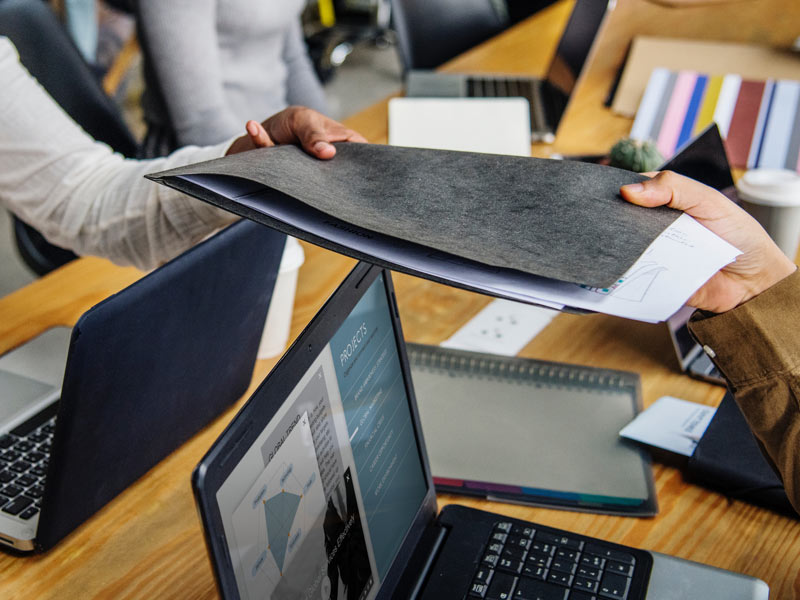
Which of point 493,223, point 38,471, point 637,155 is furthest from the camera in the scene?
point 637,155

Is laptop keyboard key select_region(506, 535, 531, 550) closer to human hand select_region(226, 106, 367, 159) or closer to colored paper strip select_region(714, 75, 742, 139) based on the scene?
human hand select_region(226, 106, 367, 159)

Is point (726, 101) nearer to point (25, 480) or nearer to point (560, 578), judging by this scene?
point (560, 578)

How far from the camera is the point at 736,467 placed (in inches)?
30.4

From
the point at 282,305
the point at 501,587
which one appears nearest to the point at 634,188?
the point at 501,587

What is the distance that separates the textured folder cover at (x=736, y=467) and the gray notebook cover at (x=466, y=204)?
0.33 meters

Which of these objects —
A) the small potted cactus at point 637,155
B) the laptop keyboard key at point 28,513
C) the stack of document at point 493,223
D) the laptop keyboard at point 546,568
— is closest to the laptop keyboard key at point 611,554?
the laptop keyboard at point 546,568

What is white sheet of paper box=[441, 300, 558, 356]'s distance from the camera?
983mm

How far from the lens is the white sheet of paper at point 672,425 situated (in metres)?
0.82

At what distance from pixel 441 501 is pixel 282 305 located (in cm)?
28

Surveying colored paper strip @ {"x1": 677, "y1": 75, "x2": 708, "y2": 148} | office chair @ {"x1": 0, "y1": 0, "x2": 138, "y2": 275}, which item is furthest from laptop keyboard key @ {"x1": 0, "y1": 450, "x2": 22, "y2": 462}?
colored paper strip @ {"x1": 677, "y1": 75, "x2": 708, "y2": 148}

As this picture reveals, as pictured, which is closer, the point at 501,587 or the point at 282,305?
the point at 501,587

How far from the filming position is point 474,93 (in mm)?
1590

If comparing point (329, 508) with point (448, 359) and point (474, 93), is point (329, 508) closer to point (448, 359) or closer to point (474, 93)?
point (448, 359)

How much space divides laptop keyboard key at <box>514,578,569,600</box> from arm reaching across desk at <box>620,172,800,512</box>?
0.74 feet
